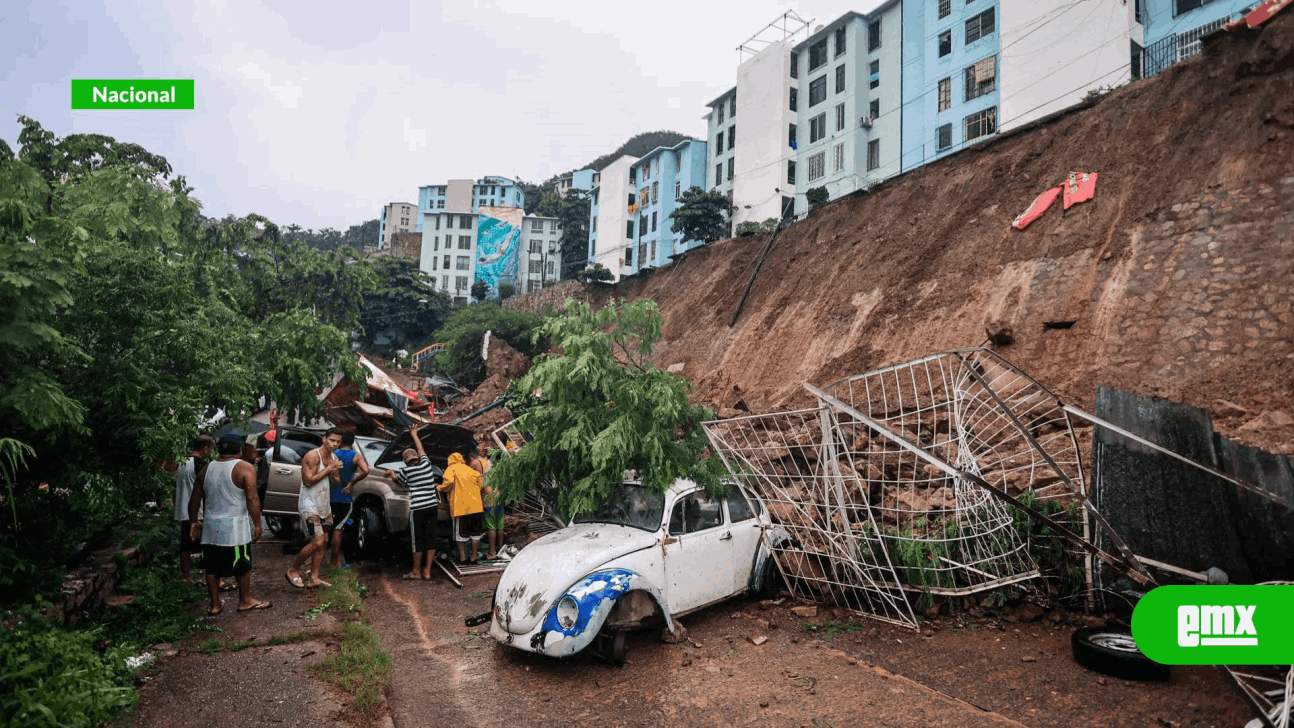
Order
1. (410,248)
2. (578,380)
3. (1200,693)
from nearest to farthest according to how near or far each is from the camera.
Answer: (1200,693)
(578,380)
(410,248)

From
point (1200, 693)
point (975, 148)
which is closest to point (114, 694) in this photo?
point (1200, 693)

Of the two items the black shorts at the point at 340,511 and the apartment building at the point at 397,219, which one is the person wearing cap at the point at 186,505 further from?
the apartment building at the point at 397,219

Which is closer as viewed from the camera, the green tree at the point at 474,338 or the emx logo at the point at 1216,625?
the emx logo at the point at 1216,625

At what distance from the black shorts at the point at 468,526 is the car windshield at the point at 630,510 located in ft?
7.87

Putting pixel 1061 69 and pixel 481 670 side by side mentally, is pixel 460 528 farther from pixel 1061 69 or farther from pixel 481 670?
pixel 1061 69

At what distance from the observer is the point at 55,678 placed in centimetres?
338

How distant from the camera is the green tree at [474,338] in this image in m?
28.9

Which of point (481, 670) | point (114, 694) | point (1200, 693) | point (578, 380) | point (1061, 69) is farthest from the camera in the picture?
point (1061, 69)

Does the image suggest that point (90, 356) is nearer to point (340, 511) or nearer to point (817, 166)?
point (340, 511)

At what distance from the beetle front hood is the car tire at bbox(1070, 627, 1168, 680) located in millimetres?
3498

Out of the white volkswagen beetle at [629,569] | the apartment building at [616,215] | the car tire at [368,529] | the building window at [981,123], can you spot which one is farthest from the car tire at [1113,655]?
the apartment building at [616,215]

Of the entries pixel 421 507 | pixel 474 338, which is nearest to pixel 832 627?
pixel 421 507

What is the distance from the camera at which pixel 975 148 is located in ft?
53.4

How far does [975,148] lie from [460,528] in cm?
1505
